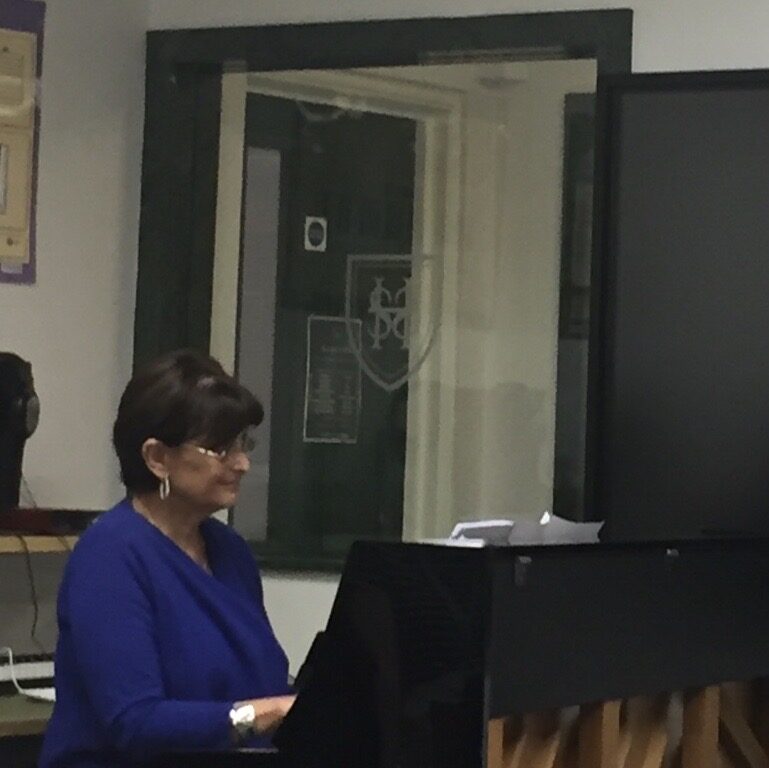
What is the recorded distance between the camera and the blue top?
2.15 metres

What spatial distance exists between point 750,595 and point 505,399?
110cm

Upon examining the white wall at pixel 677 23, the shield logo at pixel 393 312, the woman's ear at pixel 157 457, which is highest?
the white wall at pixel 677 23

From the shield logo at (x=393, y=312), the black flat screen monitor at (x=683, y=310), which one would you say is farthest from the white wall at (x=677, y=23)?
the shield logo at (x=393, y=312)

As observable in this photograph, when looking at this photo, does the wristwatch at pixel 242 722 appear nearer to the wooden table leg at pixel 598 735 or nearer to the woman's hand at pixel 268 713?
the woman's hand at pixel 268 713

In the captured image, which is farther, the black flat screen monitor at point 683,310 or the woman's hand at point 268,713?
the black flat screen monitor at point 683,310

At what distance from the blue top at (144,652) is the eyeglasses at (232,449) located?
0.13 meters

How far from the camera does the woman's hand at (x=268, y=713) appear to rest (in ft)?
7.10

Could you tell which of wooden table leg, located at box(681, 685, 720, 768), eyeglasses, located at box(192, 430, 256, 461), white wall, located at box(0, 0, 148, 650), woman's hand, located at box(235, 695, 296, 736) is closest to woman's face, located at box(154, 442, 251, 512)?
eyeglasses, located at box(192, 430, 256, 461)

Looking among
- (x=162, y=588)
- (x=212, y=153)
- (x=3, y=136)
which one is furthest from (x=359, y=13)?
(x=162, y=588)

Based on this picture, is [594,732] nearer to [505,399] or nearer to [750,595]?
[750,595]

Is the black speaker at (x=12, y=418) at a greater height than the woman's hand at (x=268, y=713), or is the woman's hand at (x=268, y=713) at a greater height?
the black speaker at (x=12, y=418)

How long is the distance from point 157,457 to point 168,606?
8.6 inches

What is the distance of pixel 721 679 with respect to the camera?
226 centimetres

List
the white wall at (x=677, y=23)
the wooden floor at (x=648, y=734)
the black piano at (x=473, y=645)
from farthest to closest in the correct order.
Result: the white wall at (x=677, y=23)
the wooden floor at (x=648, y=734)
the black piano at (x=473, y=645)
